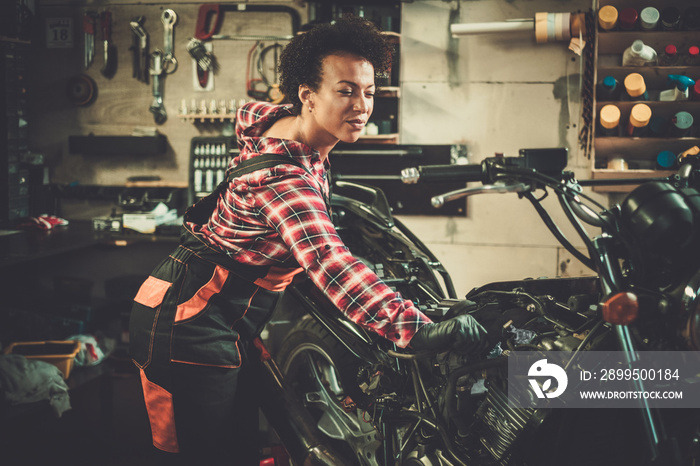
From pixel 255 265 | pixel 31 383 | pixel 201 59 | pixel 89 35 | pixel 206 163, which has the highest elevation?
pixel 89 35

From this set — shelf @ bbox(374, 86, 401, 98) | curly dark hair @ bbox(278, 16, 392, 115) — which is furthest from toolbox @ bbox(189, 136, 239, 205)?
curly dark hair @ bbox(278, 16, 392, 115)

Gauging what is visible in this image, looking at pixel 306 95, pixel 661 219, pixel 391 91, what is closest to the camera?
pixel 661 219

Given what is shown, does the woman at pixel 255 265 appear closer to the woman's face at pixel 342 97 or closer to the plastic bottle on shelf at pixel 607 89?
the woman's face at pixel 342 97

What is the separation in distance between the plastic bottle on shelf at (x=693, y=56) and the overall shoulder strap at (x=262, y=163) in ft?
10.3

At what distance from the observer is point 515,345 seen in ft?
4.88

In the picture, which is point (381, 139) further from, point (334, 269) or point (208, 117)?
point (334, 269)

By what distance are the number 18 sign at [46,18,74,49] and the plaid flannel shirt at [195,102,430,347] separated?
3.54 m

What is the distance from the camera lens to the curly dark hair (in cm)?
152

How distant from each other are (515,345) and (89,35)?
13.7 feet

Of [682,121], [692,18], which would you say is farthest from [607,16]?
[682,121]

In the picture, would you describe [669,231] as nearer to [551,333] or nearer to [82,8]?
[551,333]

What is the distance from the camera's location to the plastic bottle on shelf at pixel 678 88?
3.36 meters

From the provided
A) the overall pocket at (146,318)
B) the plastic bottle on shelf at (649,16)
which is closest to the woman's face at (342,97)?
the overall pocket at (146,318)

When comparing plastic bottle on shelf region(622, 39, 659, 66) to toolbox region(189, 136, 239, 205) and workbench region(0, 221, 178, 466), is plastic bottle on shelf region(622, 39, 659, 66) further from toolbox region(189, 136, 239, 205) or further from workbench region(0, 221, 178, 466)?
workbench region(0, 221, 178, 466)
